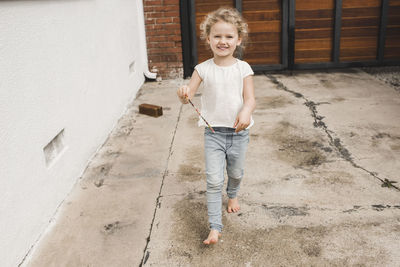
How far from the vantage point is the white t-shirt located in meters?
2.23

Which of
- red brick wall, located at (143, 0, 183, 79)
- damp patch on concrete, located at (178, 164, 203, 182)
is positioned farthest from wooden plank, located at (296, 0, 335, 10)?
damp patch on concrete, located at (178, 164, 203, 182)

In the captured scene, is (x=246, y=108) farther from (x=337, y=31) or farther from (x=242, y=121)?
(x=337, y=31)

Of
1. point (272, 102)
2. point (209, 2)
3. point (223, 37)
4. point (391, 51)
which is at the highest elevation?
point (209, 2)

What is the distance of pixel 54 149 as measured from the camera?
2.80 m

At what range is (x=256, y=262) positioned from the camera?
209cm

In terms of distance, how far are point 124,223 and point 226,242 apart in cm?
69

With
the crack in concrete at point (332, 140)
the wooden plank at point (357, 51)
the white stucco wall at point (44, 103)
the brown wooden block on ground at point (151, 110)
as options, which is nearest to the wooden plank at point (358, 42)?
the wooden plank at point (357, 51)

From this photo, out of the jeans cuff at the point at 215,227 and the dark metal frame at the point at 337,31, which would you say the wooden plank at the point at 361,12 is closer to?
the dark metal frame at the point at 337,31

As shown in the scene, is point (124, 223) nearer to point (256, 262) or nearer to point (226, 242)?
point (226, 242)

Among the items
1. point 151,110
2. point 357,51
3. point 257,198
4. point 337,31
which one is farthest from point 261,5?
point 257,198

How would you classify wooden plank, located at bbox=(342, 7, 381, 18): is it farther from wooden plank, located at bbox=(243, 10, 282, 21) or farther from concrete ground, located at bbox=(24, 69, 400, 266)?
concrete ground, located at bbox=(24, 69, 400, 266)

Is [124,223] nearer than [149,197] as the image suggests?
Yes

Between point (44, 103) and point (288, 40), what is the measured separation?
5025 millimetres

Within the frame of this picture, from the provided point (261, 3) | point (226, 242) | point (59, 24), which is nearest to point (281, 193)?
point (226, 242)
